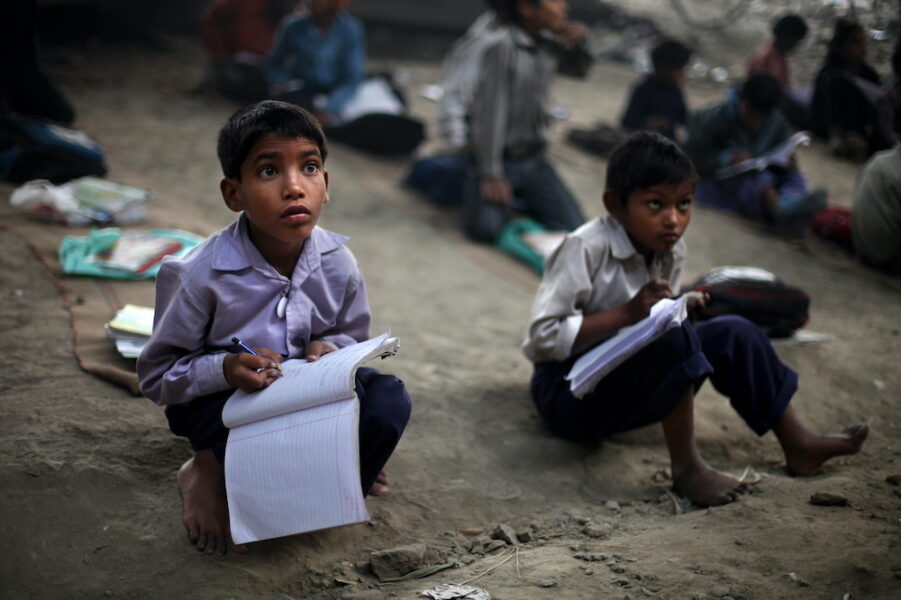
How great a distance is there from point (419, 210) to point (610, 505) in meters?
3.80

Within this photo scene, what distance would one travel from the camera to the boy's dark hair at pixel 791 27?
7742 mm

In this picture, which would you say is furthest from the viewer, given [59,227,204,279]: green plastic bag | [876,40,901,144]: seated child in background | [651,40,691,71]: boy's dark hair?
[651,40,691,71]: boy's dark hair

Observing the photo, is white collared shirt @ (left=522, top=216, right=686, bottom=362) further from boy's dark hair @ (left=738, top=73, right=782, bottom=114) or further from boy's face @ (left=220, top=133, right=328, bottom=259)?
boy's dark hair @ (left=738, top=73, right=782, bottom=114)

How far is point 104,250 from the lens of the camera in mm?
3793

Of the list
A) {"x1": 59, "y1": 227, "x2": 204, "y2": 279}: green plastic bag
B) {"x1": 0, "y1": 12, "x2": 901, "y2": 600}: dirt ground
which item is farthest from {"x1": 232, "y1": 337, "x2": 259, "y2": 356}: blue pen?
{"x1": 59, "y1": 227, "x2": 204, "y2": 279}: green plastic bag

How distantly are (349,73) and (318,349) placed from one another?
564 cm

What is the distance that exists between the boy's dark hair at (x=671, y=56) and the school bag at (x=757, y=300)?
4.07 metres

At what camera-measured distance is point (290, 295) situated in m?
2.18

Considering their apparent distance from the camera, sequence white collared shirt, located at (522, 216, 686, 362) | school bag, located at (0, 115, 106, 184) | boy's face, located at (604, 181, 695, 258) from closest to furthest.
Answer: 1. boy's face, located at (604, 181, 695, 258)
2. white collared shirt, located at (522, 216, 686, 362)
3. school bag, located at (0, 115, 106, 184)

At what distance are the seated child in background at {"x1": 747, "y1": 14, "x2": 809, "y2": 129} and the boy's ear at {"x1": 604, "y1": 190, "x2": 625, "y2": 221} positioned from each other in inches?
215

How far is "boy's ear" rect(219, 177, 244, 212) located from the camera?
6.95ft

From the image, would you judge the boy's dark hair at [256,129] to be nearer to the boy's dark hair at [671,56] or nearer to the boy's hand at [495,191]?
the boy's hand at [495,191]

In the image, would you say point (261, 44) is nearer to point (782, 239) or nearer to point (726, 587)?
point (782, 239)

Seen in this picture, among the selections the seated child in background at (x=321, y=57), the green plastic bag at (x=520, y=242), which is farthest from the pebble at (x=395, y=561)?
the seated child in background at (x=321, y=57)
